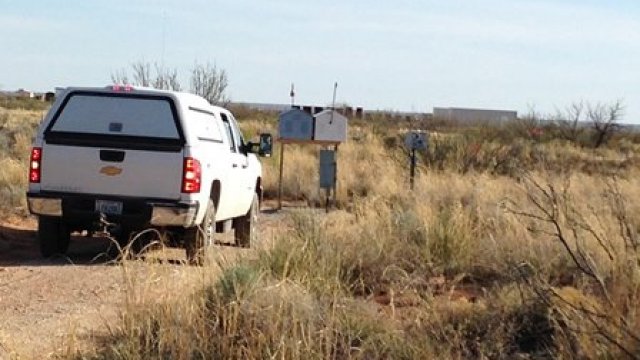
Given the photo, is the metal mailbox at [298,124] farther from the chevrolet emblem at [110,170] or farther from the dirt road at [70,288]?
the chevrolet emblem at [110,170]

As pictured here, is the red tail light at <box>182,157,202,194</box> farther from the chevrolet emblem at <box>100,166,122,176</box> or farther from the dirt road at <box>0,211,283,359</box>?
the dirt road at <box>0,211,283,359</box>

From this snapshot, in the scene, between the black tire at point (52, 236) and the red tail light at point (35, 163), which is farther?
the black tire at point (52, 236)

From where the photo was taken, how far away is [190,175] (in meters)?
12.1

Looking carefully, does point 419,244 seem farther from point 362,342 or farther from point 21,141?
point 21,141

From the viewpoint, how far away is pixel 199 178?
12305mm

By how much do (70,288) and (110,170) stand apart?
1963 mm

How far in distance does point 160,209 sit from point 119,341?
4870mm

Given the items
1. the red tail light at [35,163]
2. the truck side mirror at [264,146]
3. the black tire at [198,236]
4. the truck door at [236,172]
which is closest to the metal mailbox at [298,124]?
the truck side mirror at [264,146]

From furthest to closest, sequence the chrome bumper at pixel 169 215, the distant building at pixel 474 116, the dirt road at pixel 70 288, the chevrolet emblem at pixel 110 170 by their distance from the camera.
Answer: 1. the distant building at pixel 474 116
2. the chevrolet emblem at pixel 110 170
3. the chrome bumper at pixel 169 215
4. the dirt road at pixel 70 288

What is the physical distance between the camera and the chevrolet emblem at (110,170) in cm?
1230

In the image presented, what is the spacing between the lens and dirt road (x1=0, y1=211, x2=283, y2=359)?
7.58 metres

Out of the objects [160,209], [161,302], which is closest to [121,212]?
[160,209]

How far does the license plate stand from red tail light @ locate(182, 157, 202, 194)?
2.62ft

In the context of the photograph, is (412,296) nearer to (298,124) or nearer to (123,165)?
(123,165)
